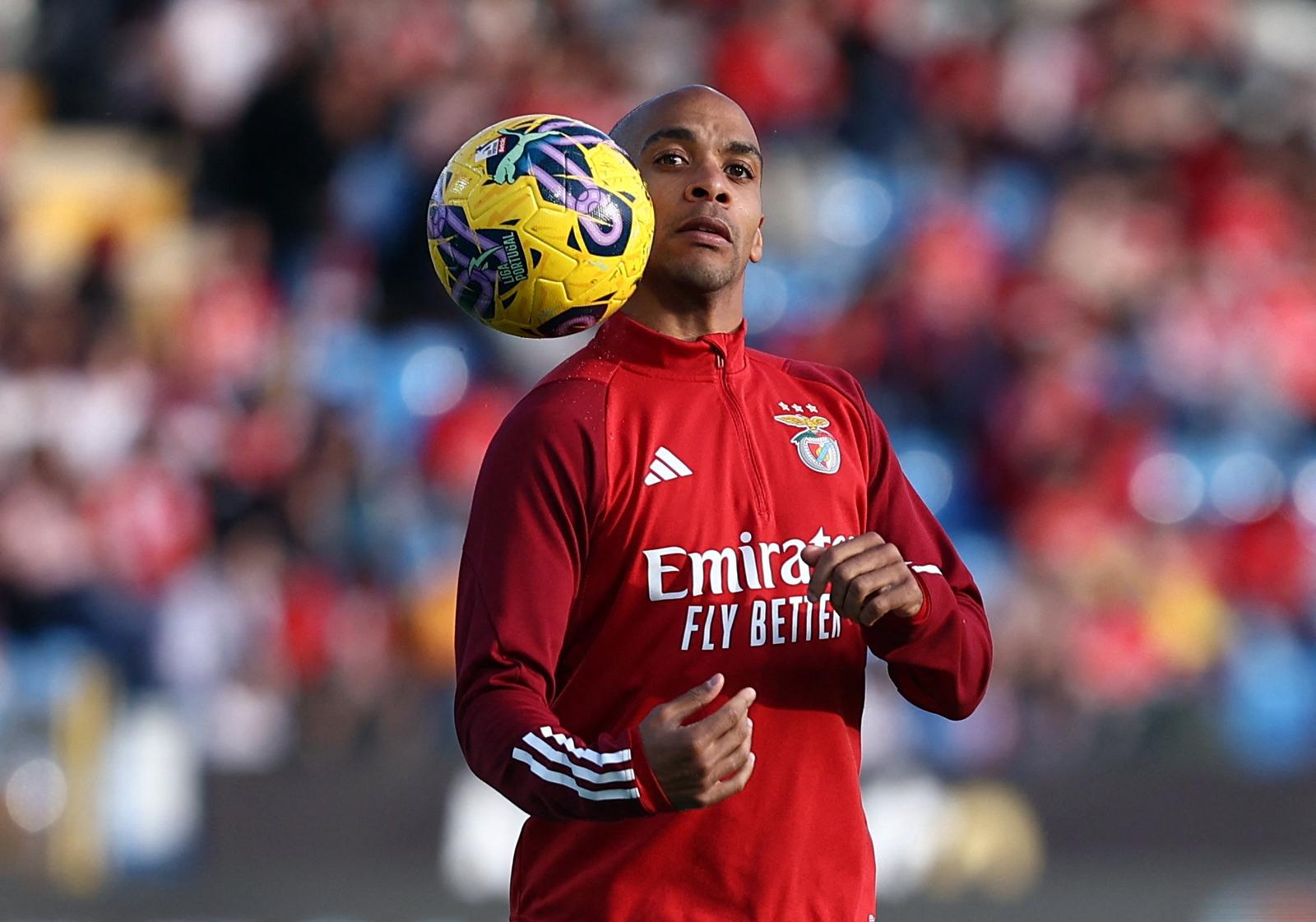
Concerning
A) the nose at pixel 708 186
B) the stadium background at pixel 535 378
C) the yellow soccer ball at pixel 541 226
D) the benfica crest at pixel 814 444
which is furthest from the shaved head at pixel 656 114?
the stadium background at pixel 535 378

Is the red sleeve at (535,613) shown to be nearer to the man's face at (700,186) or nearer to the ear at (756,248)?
the man's face at (700,186)

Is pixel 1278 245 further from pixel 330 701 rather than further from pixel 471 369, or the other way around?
pixel 330 701

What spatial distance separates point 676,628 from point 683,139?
37.7 inches

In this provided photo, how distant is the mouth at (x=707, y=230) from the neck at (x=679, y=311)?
0.10 m

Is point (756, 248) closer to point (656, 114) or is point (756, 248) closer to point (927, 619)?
point (656, 114)

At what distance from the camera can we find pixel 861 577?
300 cm

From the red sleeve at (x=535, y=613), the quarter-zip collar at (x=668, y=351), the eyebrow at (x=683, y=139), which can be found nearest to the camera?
the red sleeve at (x=535, y=613)

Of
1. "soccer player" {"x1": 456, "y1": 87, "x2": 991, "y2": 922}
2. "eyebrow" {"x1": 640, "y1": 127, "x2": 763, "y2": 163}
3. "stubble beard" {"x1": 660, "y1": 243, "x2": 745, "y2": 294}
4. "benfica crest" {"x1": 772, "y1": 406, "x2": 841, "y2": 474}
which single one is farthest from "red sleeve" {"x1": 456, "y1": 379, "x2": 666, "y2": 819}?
"eyebrow" {"x1": 640, "y1": 127, "x2": 763, "y2": 163}

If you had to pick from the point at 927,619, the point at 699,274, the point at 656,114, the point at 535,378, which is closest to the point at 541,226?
the point at 699,274

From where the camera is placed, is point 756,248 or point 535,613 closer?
point 535,613

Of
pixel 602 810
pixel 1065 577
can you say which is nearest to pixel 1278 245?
pixel 1065 577

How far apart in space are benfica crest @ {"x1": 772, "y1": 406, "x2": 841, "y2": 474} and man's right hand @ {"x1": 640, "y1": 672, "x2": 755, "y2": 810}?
2.20 ft

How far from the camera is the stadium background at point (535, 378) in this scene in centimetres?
816

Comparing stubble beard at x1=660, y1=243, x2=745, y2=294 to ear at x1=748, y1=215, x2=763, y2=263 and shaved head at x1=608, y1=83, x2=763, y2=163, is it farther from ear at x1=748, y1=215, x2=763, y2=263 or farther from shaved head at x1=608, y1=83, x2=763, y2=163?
shaved head at x1=608, y1=83, x2=763, y2=163
